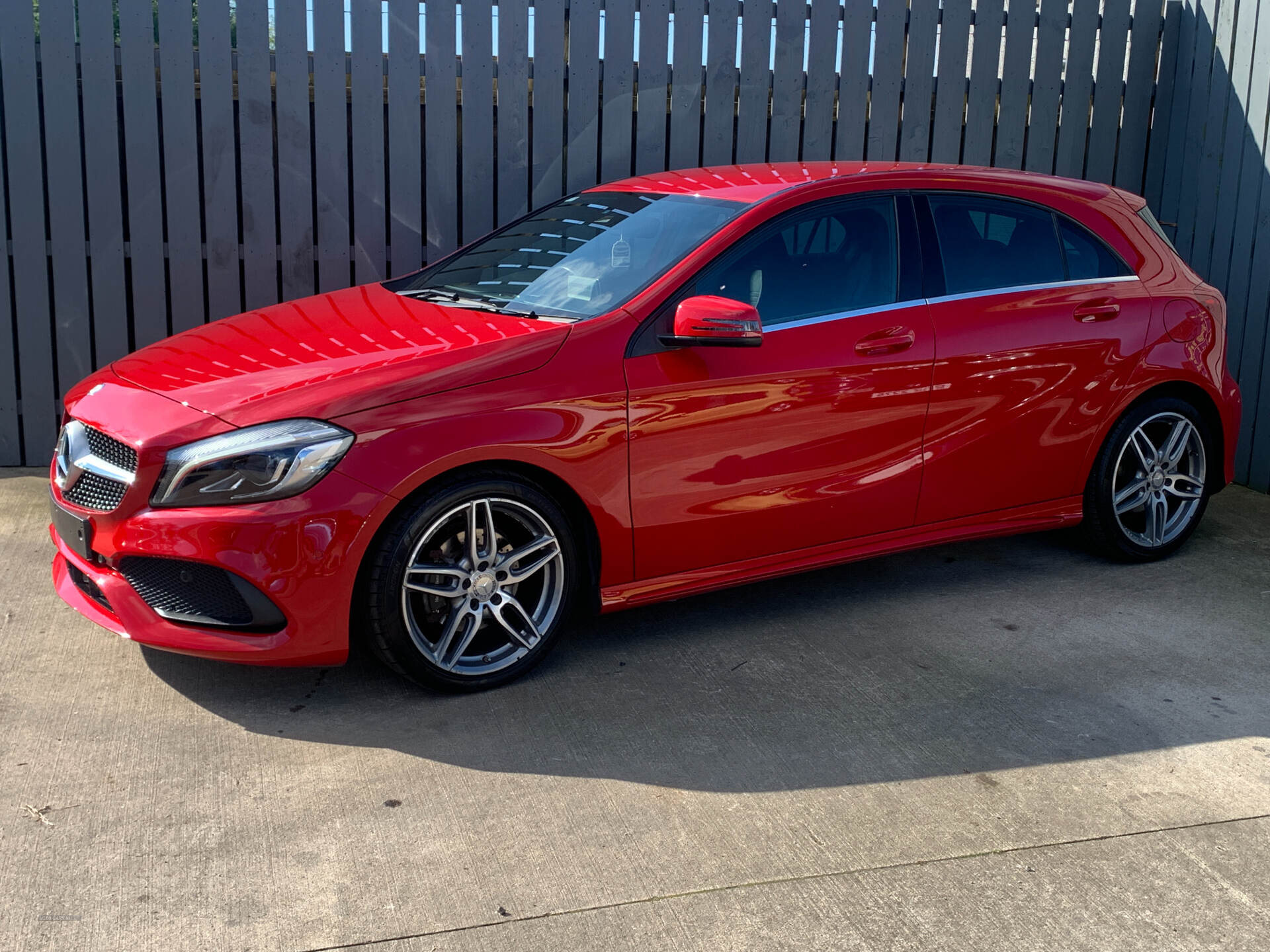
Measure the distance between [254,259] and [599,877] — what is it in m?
4.60

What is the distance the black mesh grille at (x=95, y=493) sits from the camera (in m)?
3.63

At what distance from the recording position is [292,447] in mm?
3512

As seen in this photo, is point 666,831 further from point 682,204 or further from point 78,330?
point 78,330

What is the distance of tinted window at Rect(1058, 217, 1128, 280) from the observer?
4.98 m

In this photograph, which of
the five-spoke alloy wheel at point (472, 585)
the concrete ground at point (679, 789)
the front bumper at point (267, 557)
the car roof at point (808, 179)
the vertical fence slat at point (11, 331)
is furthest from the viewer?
the vertical fence slat at point (11, 331)

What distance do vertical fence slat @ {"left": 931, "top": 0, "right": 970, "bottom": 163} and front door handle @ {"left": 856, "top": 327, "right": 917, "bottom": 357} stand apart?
325 cm

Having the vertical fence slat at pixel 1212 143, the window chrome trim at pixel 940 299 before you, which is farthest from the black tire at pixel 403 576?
the vertical fence slat at pixel 1212 143

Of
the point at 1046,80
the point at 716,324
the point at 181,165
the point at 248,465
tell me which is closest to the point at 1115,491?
the point at 716,324

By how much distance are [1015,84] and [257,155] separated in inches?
173

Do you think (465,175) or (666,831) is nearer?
(666,831)

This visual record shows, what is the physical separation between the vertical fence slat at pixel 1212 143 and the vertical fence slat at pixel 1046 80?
84cm

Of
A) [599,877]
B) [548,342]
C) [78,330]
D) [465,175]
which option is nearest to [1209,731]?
[599,877]

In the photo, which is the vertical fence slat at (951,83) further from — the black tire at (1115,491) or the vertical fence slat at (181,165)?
the vertical fence slat at (181,165)

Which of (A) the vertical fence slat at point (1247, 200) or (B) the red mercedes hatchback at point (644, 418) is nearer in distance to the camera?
(B) the red mercedes hatchback at point (644, 418)
